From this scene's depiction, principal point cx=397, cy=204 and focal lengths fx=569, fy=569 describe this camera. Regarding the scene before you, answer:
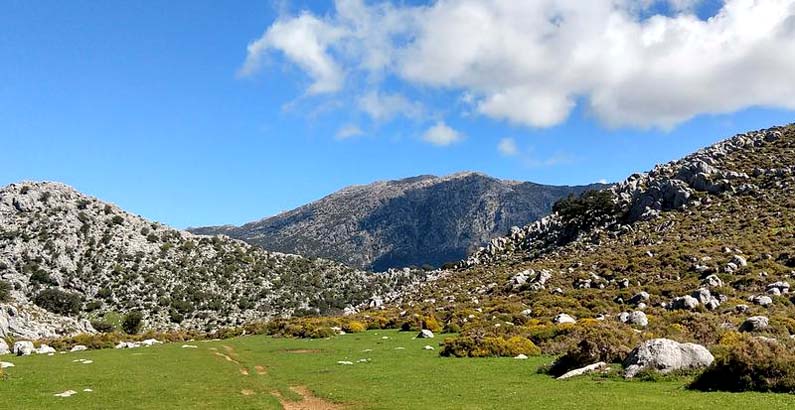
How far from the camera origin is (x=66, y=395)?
932 inches

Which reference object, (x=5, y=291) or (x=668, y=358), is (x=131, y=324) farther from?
(x=668, y=358)

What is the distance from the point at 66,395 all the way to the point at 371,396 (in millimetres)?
12763

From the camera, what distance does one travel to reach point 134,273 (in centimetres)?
10656

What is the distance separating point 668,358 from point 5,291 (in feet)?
314

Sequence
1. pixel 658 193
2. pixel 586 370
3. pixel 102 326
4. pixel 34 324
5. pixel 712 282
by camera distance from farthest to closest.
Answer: pixel 658 193
pixel 102 326
pixel 34 324
pixel 712 282
pixel 586 370

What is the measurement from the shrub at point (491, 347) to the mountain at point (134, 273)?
210 feet

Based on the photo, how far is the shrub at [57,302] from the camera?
296 feet

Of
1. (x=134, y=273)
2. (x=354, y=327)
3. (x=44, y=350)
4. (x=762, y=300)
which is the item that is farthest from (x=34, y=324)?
(x=762, y=300)

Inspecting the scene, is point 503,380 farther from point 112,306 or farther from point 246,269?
point 246,269

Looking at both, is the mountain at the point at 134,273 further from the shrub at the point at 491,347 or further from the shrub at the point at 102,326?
the shrub at the point at 491,347

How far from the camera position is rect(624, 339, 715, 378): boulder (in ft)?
76.5

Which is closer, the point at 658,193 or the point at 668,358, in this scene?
the point at 668,358

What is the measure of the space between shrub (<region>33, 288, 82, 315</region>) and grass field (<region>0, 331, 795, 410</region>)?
57950mm

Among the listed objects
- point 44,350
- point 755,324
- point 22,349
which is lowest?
point 44,350
